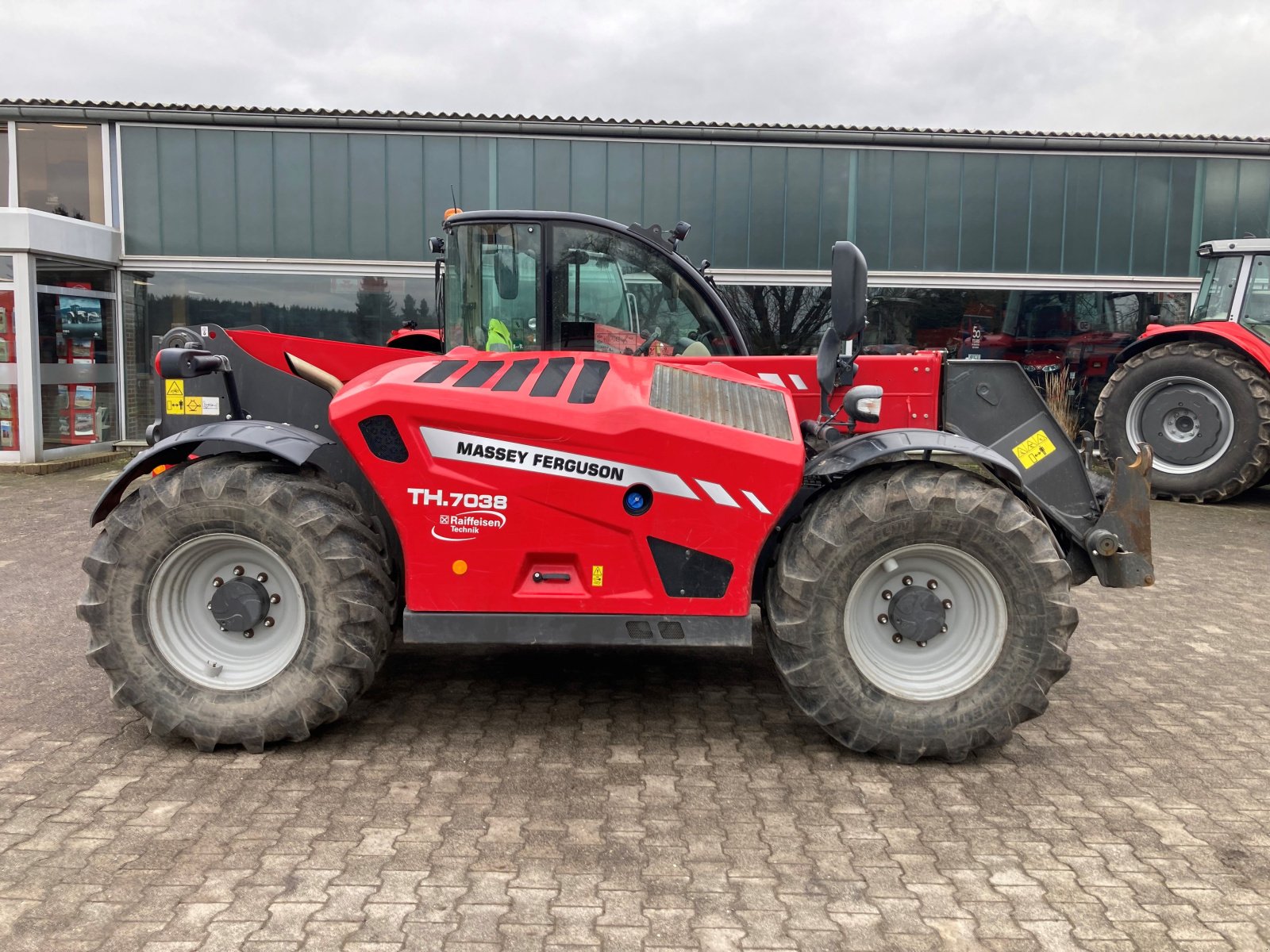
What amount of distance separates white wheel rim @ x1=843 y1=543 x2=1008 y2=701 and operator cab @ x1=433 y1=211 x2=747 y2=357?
1389 millimetres

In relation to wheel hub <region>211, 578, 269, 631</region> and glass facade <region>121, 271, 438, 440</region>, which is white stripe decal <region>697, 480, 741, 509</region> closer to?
wheel hub <region>211, 578, 269, 631</region>

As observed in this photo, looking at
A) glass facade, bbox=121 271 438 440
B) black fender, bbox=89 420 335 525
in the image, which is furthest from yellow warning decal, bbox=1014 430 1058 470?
glass facade, bbox=121 271 438 440

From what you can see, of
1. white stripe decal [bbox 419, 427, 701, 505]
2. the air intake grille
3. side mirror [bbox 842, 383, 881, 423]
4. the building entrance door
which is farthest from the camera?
the building entrance door

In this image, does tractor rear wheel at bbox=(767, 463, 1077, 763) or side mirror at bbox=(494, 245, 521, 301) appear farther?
side mirror at bbox=(494, 245, 521, 301)

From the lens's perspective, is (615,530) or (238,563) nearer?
(615,530)

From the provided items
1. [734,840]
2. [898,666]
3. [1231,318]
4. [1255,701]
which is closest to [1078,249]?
[1231,318]

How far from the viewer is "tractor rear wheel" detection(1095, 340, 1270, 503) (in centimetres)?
1022

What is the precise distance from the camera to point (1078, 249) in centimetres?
1361

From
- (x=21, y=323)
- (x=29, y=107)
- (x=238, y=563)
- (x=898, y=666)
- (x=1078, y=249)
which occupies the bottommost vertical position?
(x=898, y=666)

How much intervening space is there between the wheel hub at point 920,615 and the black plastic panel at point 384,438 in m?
1.91

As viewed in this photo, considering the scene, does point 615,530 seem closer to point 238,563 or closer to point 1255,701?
point 238,563

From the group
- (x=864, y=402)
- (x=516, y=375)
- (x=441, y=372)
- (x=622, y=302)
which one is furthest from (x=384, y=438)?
(x=864, y=402)

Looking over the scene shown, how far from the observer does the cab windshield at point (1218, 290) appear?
10.7 m

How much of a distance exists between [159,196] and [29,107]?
6.19 ft
